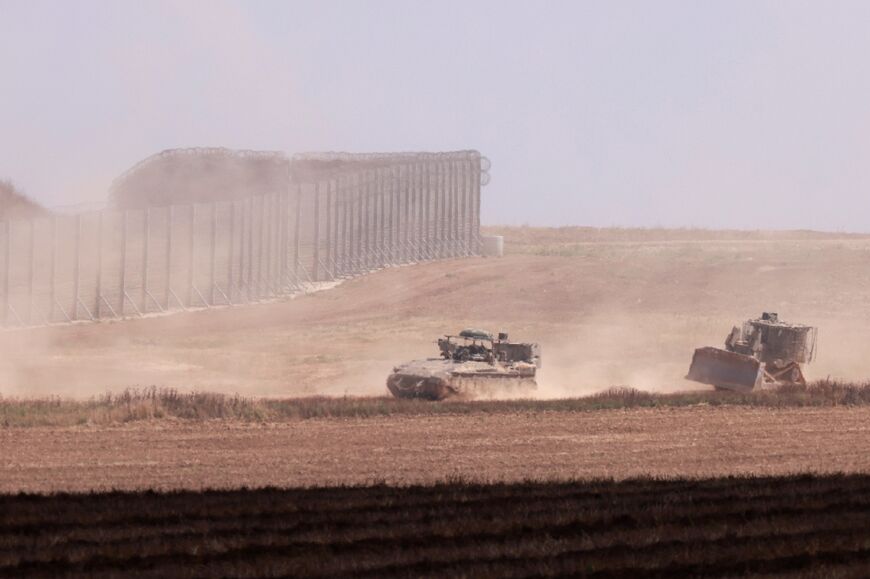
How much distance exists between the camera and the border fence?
56375mm

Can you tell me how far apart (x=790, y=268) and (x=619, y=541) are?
2449 inches

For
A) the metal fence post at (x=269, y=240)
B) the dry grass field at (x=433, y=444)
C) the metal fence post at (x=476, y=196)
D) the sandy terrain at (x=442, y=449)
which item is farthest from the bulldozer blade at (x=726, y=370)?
the metal fence post at (x=476, y=196)

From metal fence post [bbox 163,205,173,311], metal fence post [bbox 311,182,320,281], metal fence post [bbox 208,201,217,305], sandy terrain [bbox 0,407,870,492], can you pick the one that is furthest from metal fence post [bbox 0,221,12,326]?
sandy terrain [bbox 0,407,870,492]

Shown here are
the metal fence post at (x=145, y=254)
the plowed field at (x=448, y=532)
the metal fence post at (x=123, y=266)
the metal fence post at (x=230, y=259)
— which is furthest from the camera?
the metal fence post at (x=230, y=259)

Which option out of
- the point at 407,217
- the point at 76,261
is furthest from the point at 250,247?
the point at 407,217

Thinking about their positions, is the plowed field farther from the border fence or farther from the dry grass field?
the border fence

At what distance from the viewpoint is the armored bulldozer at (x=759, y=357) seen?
1524 inches

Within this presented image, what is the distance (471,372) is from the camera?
121 feet

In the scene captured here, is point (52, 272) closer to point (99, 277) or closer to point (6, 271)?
point (6, 271)

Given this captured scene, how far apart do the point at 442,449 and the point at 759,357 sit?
15.4 metres

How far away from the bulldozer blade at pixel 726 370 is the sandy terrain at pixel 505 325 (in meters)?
3.90

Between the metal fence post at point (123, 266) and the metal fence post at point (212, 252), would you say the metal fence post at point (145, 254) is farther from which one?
the metal fence post at point (212, 252)

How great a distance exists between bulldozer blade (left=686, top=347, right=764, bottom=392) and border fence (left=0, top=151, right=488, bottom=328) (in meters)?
25.0

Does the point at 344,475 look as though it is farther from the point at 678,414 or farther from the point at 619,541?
the point at 678,414
